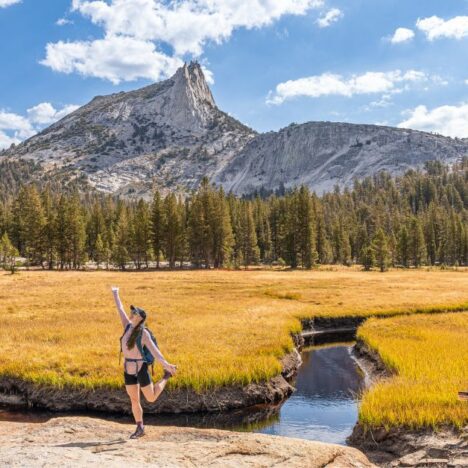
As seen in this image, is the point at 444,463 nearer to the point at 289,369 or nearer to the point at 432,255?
the point at 289,369

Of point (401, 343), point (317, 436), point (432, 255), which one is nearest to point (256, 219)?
point (432, 255)

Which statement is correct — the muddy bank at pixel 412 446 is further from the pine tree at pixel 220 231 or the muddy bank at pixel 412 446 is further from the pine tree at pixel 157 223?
the pine tree at pixel 157 223

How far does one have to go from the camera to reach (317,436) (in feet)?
51.0

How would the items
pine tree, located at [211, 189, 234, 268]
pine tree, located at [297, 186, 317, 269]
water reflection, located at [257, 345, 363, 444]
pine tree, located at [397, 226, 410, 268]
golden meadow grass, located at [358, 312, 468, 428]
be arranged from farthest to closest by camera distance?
pine tree, located at [397, 226, 410, 268], pine tree, located at [297, 186, 317, 269], pine tree, located at [211, 189, 234, 268], water reflection, located at [257, 345, 363, 444], golden meadow grass, located at [358, 312, 468, 428]

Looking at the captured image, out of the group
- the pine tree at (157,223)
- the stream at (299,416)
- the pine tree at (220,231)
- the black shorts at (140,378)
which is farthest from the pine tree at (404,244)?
the black shorts at (140,378)

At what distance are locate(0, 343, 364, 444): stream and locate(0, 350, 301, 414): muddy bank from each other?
35 cm

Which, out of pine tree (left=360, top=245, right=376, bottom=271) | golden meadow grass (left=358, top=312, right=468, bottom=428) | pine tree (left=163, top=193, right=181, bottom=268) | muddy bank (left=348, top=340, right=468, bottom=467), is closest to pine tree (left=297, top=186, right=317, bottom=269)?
pine tree (left=360, top=245, right=376, bottom=271)

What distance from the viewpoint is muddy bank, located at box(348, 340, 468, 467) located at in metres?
11.3

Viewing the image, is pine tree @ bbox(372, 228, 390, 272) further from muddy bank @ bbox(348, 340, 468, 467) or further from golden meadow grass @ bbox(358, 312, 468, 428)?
muddy bank @ bbox(348, 340, 468, 467)

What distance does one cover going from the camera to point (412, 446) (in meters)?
12.3

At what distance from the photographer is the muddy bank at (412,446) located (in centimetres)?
1130

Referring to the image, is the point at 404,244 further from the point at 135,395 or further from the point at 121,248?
the point at 135,395

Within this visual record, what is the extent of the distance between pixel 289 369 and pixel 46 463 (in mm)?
14747

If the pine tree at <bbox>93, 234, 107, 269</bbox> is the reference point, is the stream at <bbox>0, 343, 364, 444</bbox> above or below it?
below
